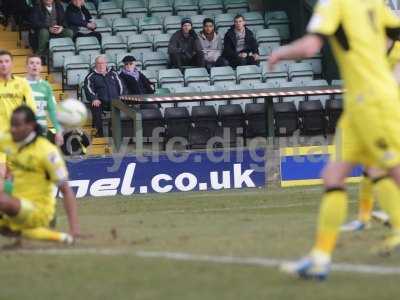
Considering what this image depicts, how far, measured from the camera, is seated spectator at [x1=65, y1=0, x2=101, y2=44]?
75.8ft

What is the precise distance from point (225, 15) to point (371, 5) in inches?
660

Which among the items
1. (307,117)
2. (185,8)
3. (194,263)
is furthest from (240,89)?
(194,263)

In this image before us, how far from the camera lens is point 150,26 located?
2445 cm

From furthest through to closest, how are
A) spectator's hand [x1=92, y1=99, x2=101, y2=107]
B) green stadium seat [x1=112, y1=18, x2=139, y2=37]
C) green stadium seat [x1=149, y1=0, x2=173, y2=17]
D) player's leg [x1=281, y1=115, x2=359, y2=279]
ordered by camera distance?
green stadium seat [x1=149, y1=0, x2=173, y2=17] < green stadium seat [x1=112, y1=18, x2=139, y2=37] < spectator's hand [x1=92, y1=99, x2=101, y2=107] < player's leg [x1=281, y1=115, x2=359, y2=279]

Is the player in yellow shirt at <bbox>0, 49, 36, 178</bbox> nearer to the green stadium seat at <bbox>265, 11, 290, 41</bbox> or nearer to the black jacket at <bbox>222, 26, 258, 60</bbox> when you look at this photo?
the black jacket at <bbox>222, 26, 258, 60</bbox>

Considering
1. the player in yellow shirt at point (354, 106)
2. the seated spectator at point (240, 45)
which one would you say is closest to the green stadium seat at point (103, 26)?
the seated spectator at point (240, 45)

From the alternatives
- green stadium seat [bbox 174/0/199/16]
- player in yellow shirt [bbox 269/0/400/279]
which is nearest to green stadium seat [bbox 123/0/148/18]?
green stadium seat [bbox 174/0/199/16]

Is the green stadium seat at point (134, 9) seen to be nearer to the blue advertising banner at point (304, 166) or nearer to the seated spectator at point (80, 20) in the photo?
the seated spectator at point (80, 20)

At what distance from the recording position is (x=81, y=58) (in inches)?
893

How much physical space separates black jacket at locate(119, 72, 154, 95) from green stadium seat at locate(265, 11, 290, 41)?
4.74 meters

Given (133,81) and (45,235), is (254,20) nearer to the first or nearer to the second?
(133,81)

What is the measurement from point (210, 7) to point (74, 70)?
4.36 metres

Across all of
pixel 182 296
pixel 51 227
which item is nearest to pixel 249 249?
pixel 182 296

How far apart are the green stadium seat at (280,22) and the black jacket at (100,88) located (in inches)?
213
